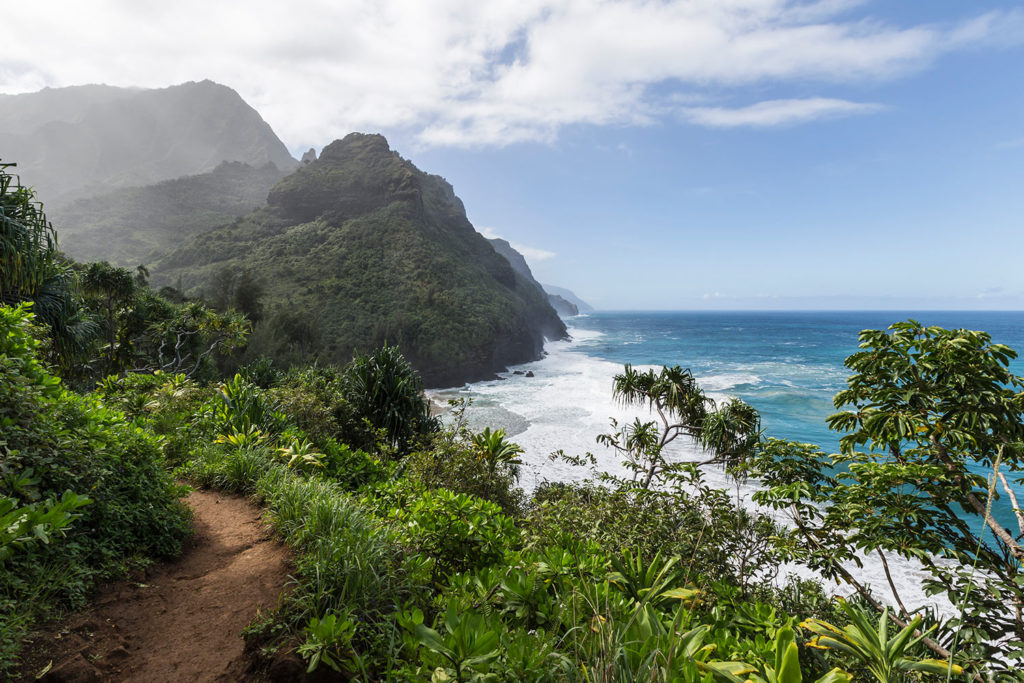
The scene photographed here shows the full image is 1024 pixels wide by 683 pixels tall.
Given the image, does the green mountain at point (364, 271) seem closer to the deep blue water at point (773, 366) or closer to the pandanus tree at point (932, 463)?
the deep blue water at point (773, 366)

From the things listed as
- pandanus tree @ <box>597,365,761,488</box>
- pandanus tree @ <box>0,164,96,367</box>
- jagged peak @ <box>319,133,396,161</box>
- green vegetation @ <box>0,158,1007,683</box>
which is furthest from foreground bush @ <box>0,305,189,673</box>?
jagged peak @ <box>319,133,396,161</box>

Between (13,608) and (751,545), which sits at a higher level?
(13,608)

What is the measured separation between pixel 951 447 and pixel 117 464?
794 cm

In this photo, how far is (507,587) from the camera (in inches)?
108

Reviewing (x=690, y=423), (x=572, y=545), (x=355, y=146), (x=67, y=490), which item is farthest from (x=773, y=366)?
(x=355, y=146)

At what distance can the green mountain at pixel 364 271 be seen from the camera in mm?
40875

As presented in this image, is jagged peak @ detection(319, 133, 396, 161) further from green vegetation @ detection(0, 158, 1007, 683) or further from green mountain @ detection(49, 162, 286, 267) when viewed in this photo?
green vegetation @ detection(0, 158, 1007, 683)

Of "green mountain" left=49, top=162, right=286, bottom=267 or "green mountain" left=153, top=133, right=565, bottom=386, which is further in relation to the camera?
"green mountain" left=49, top=162, right=286, bottom=267

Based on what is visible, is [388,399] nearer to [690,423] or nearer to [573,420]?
[690,423]

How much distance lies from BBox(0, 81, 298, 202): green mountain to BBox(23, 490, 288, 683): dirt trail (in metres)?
147

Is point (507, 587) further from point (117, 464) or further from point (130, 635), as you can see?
point (117, 464)

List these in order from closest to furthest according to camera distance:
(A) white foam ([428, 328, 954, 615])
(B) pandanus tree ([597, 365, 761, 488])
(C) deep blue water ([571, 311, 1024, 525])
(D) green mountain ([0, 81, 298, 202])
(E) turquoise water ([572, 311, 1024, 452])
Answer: (B) pandanus tree ([597, 365, 761, 488])
(A) white foam ([428, 328, 954, 615])
(C) deep blue water ([571, 311, 1024, 525])
(E) turquoise water ([572, 311, 1024, 452])
(D) green mountain ([0, 81, 298, 202])

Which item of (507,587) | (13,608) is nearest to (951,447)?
(507,587)

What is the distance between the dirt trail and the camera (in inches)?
104
